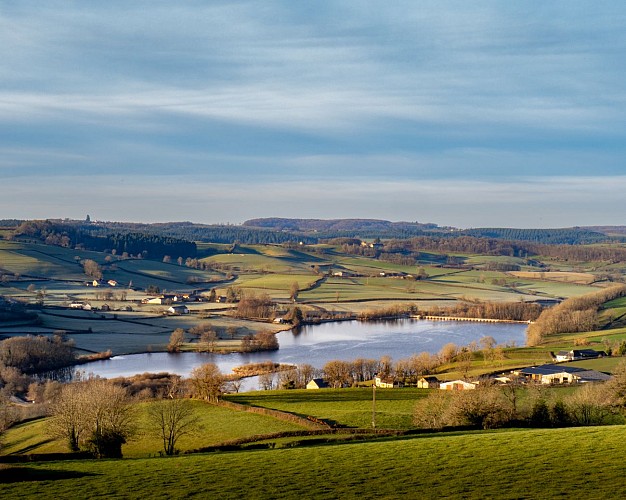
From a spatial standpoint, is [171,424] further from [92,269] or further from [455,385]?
[92,269]

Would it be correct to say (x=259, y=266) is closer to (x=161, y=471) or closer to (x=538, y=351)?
(x=538, y=351)

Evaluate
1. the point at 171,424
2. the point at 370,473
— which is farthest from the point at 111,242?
the point at 370,473

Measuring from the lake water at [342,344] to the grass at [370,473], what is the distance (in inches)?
1703

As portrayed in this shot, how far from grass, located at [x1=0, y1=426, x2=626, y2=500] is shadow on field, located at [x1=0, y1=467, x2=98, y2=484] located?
2cm

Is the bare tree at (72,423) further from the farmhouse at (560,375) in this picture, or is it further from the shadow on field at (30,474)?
the farmhouse at (560,375)

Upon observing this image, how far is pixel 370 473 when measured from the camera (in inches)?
700

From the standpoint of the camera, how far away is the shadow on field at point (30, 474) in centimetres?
1784

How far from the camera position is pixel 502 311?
111938 millimetres

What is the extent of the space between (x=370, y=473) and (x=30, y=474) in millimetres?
8061

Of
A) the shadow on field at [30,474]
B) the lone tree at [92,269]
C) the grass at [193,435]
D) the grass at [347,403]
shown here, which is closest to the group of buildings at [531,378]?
the grass at [347,403]

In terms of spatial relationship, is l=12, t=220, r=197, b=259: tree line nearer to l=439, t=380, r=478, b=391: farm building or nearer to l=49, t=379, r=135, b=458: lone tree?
l=439, t=380, r=478, b=391: farm building

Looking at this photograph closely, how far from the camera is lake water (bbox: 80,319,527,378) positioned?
67.9 meters

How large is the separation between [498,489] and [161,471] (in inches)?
319

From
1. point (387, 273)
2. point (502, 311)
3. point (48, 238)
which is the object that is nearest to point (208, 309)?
point (502, 311)
